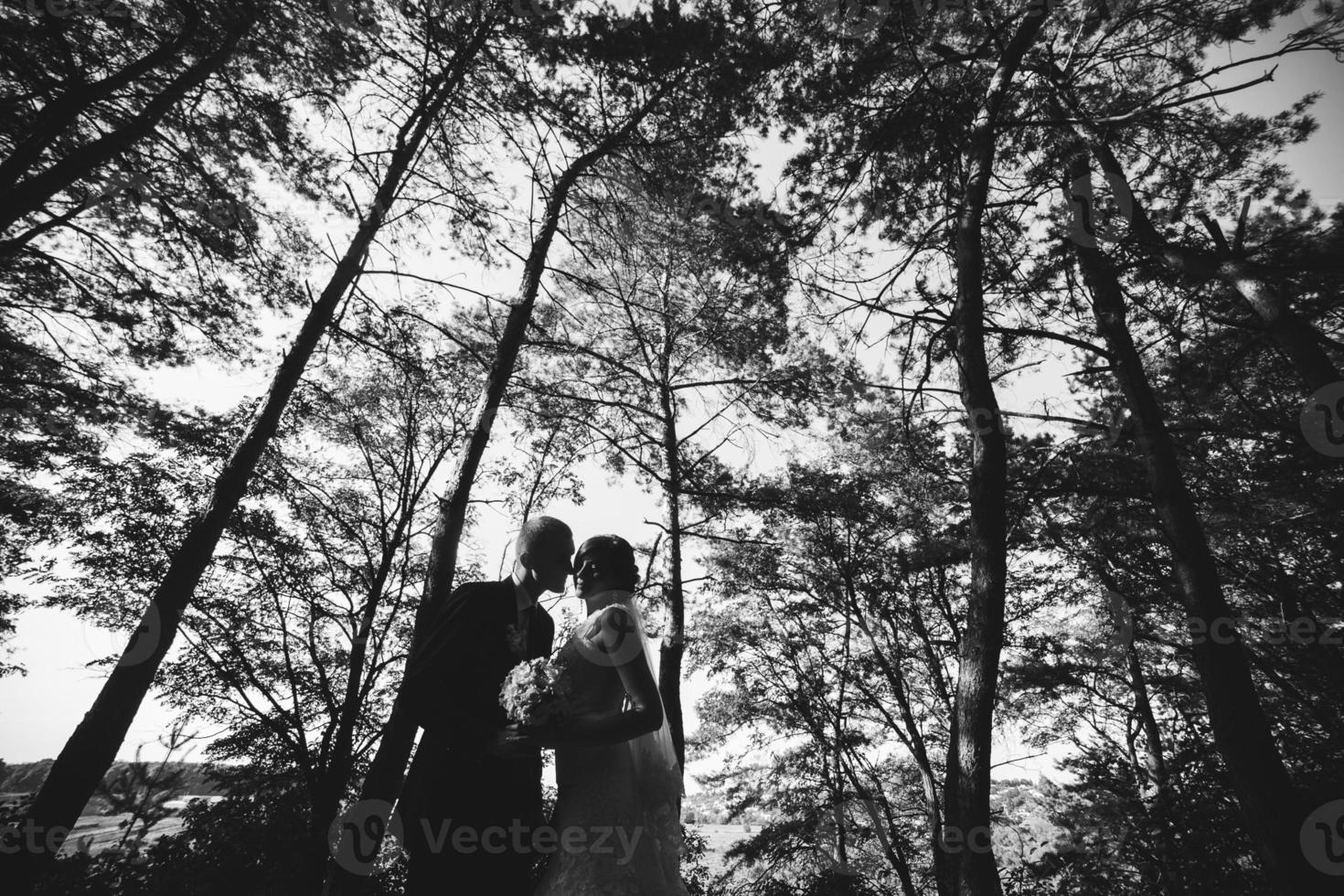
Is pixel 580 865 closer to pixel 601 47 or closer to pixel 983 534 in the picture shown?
pixel 983 534

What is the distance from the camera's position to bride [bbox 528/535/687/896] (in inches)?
70.2

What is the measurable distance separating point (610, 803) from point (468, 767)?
57 cm

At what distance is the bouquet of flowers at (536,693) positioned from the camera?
68.8 inches

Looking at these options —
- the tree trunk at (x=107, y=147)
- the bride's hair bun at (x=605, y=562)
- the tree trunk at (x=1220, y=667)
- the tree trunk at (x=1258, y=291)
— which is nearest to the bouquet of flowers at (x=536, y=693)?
the bride's hair bun at (x=605, y=562)

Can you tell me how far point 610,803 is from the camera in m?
1.92

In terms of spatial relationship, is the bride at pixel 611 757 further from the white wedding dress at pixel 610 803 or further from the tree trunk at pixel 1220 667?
the tree trunk at pixel 1220 667

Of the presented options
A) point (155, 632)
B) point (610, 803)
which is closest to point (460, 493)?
point (155, 632)

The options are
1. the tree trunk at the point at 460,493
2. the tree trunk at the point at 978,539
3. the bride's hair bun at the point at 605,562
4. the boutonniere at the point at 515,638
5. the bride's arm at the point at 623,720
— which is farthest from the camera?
the tree trunk at the point at 460,493

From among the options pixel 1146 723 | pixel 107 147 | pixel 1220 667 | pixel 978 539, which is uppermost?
pixel 107 147

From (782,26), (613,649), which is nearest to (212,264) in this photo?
(782,26)

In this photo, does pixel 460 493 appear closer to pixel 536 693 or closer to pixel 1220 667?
pixel 536 693

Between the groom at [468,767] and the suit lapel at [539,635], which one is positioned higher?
the suit lapel at [539,635]

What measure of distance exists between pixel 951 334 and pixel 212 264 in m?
10.2

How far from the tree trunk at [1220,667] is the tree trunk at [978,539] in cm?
152
